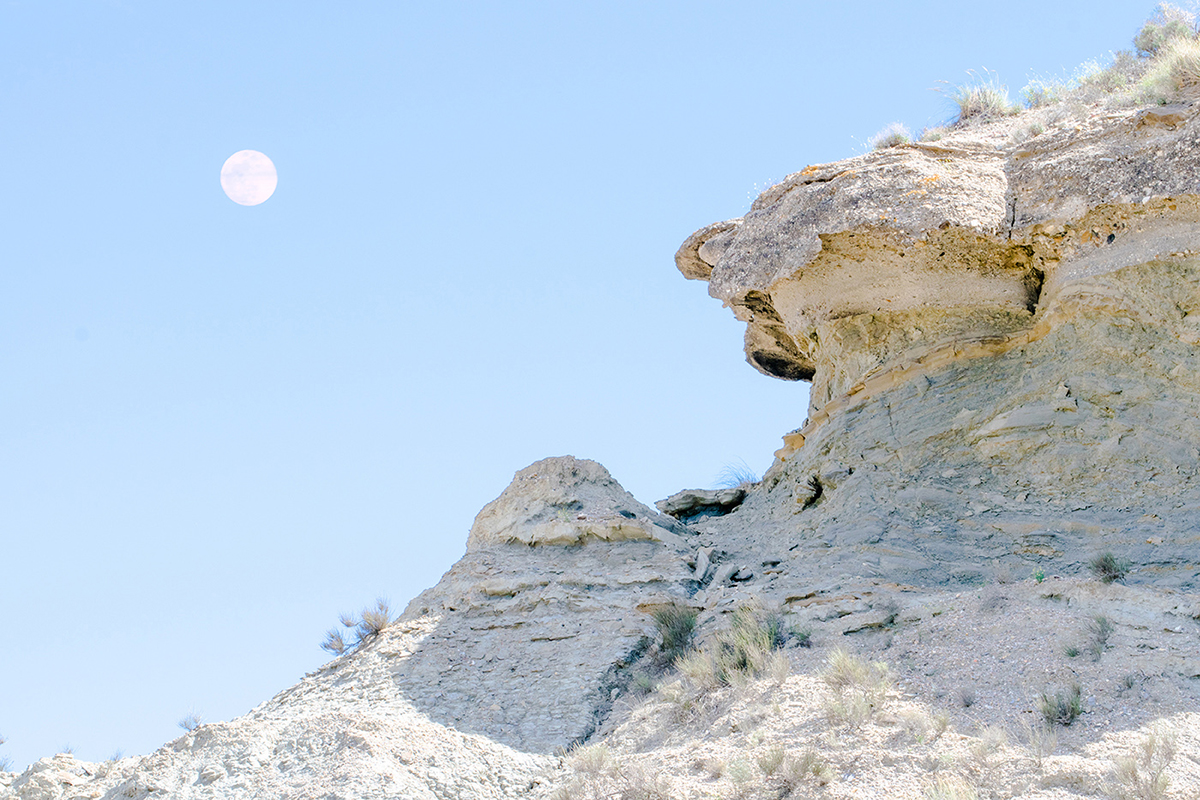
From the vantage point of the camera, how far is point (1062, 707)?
22.8 ft

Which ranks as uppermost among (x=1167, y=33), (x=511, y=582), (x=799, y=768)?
(x=1167, y=33)

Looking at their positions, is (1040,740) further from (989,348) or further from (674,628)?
(989,348)

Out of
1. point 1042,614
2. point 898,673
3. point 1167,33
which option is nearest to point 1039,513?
point 1042,614

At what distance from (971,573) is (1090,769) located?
3289 mm

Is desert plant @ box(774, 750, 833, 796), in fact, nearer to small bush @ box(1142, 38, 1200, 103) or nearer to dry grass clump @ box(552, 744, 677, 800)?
dry grass clump @ box(552, 744, 677, 800)

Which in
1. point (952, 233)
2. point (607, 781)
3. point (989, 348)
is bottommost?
point (607, 781)

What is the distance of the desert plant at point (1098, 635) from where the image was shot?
24.7 feet

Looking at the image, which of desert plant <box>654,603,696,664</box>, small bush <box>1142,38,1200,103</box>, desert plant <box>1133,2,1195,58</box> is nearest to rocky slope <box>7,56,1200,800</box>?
desert plant <box>654,603,696,664</box>

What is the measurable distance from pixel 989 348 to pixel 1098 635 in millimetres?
3831

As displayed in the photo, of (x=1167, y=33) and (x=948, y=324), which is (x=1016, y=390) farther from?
(x=1167, y=33)

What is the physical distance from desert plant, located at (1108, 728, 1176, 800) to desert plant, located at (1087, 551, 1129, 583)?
2415mm

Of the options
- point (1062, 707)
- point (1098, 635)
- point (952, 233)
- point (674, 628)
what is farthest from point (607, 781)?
point (952, 233)

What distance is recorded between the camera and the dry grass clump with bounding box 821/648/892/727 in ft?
24.1

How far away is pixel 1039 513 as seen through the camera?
9.72 m
